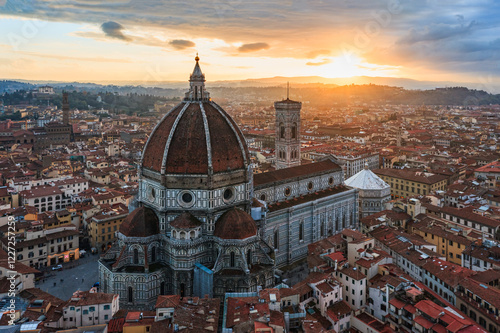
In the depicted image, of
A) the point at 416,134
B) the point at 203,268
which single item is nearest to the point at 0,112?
the point at 416,134

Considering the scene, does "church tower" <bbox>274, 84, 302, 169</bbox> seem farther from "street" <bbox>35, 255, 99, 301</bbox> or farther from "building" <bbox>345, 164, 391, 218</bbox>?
"street" <bbox>35, 255, 99, 301</bbox>

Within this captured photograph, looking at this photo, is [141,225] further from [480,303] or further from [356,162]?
[356,162]

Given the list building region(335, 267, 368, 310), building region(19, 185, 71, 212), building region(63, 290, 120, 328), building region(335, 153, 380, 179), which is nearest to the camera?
building region(63, 290, 120, 328)

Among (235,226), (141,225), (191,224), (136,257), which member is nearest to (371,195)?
(235,226)

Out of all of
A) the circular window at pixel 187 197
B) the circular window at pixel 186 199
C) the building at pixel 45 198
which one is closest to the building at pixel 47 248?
the building at pixel 45 198

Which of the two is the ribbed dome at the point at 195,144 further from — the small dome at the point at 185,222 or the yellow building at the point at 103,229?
the yellow building at the point at 103,229

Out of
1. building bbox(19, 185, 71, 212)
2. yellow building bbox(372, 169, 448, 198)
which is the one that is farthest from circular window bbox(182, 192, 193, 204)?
yellow building bbox(372, 169, 448, 198)
